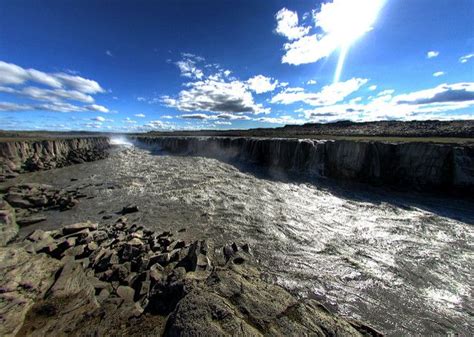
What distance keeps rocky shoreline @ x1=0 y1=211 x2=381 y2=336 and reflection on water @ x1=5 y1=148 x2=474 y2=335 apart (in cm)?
233

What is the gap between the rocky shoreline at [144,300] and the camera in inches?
156

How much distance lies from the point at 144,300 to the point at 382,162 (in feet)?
74.5

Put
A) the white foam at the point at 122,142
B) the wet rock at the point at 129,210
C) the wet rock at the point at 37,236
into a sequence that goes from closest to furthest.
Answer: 1. the wet rock at the point at 37,236
2. the wet rock at the point at 129,210
3. the white foam at the point at 122,142

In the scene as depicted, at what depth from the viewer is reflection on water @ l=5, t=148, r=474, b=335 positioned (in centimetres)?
660

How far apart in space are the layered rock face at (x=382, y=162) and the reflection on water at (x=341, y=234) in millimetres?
2609

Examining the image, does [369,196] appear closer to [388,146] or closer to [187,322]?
[388,146]

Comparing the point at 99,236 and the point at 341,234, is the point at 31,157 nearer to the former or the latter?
the point at 99,236

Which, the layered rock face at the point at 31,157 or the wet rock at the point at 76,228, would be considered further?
the layered rock face at the point at 31,157

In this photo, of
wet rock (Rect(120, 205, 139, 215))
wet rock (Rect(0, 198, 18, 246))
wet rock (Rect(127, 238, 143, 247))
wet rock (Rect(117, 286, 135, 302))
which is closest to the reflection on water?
wet rock (Rect(120, 205, 139, 215))

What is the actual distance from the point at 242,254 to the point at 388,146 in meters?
19.3

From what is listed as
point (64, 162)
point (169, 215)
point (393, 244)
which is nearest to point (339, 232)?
point (393, 244)

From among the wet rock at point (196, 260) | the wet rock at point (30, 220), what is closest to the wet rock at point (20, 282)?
the wet rock at point (196, 260)

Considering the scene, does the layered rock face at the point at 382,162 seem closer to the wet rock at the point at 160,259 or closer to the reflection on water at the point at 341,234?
the reflection on water at the point at 341,234

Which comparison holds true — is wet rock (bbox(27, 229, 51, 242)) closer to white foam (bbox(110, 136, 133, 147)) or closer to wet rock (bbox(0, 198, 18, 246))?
wet rock (bbox(0, 198, 18, 246))
